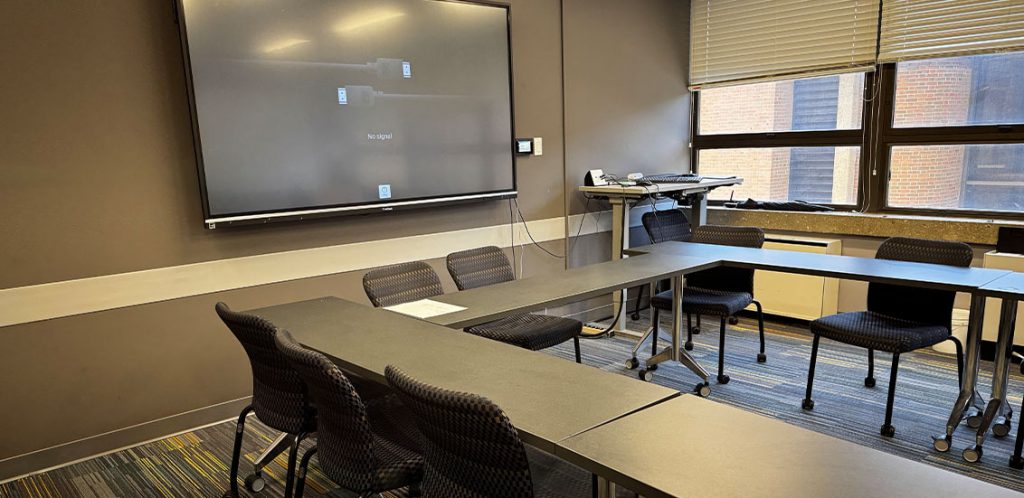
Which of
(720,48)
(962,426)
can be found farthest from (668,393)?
(720,48)

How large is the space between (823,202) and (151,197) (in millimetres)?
4846

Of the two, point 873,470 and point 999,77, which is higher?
point 999,77

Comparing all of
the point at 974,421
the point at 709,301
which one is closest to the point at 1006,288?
the point at 974,421

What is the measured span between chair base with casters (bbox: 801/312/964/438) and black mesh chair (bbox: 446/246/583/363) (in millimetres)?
1342

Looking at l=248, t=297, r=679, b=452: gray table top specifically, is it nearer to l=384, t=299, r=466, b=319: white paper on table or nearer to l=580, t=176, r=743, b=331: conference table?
l=384, t=299, r=466, b=319: white paper on table

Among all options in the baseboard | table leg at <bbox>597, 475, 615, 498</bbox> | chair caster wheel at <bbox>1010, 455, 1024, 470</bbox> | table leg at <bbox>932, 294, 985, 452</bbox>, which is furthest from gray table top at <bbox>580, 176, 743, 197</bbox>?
table leg at <bbox>597, 475, 615, 498</bbox>

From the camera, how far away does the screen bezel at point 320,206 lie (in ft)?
10.8

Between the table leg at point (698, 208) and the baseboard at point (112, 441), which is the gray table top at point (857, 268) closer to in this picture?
the table leg at point (698, 208)

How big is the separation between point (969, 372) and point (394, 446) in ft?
9.20

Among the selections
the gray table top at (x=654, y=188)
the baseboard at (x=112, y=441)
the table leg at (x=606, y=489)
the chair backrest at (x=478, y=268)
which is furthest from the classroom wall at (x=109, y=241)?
the table leg at (x=606, y=489)

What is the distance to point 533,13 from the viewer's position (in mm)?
4801

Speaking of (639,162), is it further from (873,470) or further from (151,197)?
(873,470)

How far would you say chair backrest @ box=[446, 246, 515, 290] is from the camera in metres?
3.60

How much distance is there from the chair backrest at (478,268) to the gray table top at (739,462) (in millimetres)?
1994
